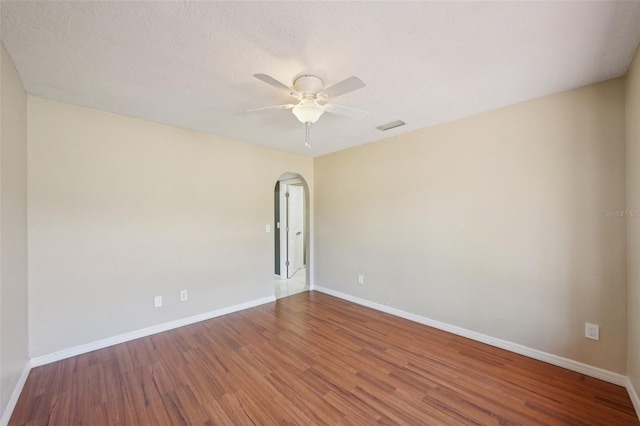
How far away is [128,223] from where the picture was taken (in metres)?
2.71

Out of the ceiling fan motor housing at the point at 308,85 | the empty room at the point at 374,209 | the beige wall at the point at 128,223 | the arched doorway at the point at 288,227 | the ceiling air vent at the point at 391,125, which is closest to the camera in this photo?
the empty room at the point at 374,209

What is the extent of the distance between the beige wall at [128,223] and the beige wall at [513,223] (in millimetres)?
2007

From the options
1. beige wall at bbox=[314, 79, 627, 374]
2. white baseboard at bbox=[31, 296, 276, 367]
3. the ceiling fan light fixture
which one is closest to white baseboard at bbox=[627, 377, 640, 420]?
beige wall at bbox=[314, 79, 627, 374]

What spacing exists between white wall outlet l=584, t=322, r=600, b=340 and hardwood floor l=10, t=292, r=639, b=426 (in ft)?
1.10

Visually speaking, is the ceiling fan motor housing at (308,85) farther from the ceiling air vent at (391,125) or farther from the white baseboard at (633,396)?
the white baseboard at (633,396)

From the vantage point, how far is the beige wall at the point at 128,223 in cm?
228

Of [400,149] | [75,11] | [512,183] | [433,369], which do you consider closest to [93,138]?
[75,11]

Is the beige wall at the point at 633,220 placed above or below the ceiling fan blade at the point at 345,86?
below

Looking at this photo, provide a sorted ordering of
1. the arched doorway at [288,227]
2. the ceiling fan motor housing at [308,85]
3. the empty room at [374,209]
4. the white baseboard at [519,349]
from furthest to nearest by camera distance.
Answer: the arched doorway at [288,227] < the white baseboard at [519,349] < the ceiling fan motor housing at [308,85] < the empty room at [374,209]

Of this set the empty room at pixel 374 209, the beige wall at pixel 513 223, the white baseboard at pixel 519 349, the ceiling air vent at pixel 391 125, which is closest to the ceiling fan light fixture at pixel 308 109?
the empty room at pixel 374 209

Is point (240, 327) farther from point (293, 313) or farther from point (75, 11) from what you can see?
point (75, 11)

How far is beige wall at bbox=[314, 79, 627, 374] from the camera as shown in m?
2.02

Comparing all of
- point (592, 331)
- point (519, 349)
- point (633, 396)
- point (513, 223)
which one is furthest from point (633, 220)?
point (519, 349)

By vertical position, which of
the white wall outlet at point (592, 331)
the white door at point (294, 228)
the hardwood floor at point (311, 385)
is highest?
the white door at point (294, 228)
